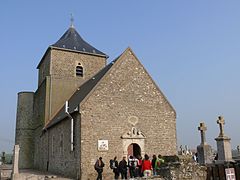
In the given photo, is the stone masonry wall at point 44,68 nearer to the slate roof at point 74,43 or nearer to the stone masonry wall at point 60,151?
the slate roof at point 74,43

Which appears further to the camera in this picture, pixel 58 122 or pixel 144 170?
pixel 58 122

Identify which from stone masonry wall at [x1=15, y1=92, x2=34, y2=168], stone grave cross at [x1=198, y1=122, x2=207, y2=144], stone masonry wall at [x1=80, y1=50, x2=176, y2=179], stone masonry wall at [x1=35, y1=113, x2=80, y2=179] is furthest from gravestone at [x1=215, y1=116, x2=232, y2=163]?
stone masonry wall at [x1=15, y1=92, x2=34, y2=168]

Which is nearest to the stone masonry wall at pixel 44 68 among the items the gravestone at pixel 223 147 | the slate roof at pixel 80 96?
the slate roof at pixel 80 96

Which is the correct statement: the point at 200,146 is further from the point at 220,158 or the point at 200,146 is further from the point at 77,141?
the point at 77,141

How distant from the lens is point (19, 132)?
2609 centimetres

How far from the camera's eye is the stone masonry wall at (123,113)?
590 inches

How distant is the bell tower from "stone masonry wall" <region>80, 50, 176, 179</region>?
25.2ft

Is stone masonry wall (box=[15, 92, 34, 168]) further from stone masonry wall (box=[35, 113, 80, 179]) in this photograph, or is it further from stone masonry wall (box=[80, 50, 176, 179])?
stone masonry wall (box=[80, 50, 176, 179])

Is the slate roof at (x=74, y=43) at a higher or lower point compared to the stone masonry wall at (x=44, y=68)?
higher

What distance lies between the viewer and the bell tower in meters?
22.7

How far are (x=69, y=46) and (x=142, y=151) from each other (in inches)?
553

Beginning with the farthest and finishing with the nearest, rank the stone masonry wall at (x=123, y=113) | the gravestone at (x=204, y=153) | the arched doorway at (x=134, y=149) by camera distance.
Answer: the arched doorway at (x=134, y=149), the stone masonry wall at (x=123, y=113), the gravestone at (x=204, y=153)

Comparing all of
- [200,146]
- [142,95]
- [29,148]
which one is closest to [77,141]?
[142,95]

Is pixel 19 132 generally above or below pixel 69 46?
below
